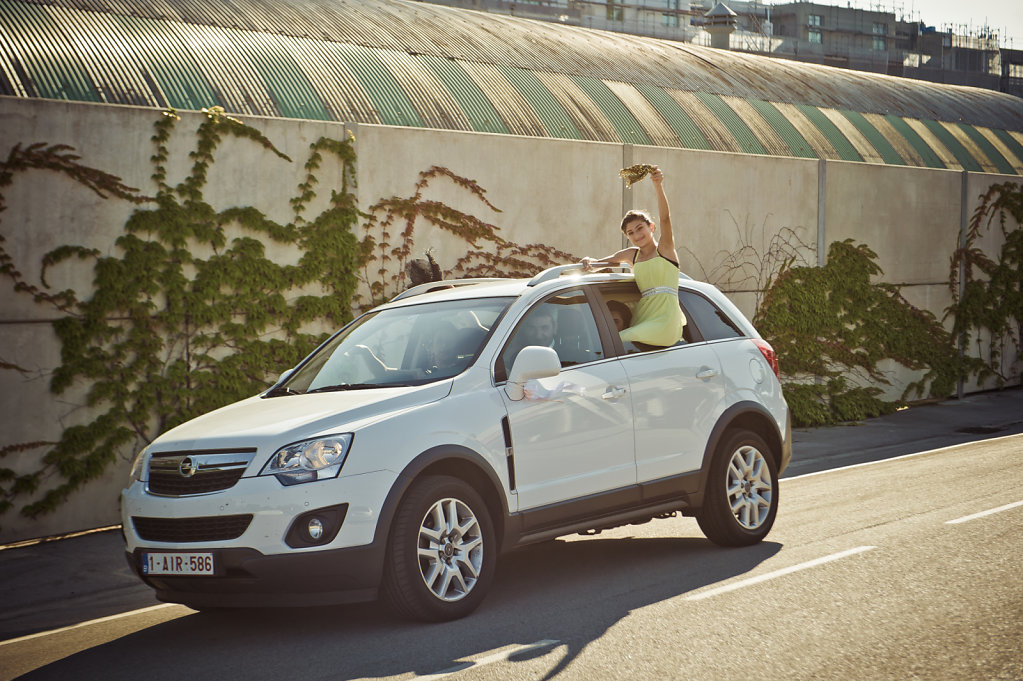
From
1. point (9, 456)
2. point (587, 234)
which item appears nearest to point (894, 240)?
point (587, 234)

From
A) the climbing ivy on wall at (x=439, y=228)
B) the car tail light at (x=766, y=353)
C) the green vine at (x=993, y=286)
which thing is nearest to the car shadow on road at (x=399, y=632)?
the car tail light at (x=766, y=353)

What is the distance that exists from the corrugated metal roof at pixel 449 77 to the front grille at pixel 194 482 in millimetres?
7001

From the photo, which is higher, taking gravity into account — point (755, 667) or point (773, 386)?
point (773, 386)

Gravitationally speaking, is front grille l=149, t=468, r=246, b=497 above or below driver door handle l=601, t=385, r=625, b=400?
below

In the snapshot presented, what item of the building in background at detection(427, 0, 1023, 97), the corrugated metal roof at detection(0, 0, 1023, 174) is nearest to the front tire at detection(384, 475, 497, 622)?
the corrugated metal roof at detection(0, 0, 1023, 174)

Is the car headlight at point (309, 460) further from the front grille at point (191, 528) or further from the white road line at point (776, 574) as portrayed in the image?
the white road line at point (776, 574)

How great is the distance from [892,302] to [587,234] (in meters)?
6.51

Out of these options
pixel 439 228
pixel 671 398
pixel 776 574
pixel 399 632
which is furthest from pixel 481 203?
pixel 399 632

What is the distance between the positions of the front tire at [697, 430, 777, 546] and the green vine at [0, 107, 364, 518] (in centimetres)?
460

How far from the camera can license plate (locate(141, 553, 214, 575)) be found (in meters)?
5.99

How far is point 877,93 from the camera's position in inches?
1105

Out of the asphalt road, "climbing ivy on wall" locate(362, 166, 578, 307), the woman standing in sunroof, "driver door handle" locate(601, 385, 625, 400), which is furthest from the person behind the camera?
"climbing ivy on wall" locate(362, 166, 578, 307)

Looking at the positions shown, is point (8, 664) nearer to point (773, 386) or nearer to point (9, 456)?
point (9, 456)

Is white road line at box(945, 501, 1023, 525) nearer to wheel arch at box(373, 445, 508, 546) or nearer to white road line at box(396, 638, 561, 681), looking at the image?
wheel arch at box(373, 445, 508, 546)
